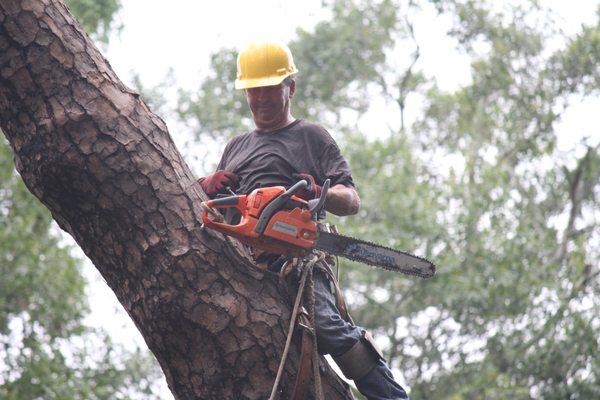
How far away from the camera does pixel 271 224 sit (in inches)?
106

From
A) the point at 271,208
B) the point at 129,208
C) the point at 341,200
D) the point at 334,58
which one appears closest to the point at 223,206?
the point at 271,208

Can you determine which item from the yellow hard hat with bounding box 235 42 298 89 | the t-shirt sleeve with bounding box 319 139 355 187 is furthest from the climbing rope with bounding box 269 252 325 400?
the yellow hard hat with bounding box 235 42 298 89

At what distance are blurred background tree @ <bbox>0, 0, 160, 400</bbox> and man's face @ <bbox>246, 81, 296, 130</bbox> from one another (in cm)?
601

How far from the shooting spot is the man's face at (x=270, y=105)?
10.3 feet

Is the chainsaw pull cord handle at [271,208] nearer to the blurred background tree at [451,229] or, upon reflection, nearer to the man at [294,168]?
the man at [294,168]

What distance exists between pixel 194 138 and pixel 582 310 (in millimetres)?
7786

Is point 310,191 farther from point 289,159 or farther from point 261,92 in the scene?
point 261,92

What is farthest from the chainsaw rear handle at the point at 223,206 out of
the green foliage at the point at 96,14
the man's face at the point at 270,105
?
the green foliage at the point at 96,14

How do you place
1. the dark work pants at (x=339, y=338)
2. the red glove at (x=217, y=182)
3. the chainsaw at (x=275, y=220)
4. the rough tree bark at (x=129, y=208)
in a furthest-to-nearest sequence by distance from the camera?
the red glove at (x=217, y=182) < the dark work pants at (x=339, y=338) < the chainsaw at (x=275, y=220) < the rough tree bark at (x=129, y=208)

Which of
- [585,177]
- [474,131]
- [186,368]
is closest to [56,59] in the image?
[186,368]

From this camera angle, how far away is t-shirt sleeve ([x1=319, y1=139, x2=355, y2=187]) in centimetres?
301

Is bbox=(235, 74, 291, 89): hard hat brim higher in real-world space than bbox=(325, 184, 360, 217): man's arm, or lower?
higher

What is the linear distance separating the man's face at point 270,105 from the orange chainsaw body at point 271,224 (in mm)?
492

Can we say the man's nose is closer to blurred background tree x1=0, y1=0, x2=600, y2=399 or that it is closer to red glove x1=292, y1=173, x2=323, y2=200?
red glove x1=292, y1=173, x2=323, y2=200
